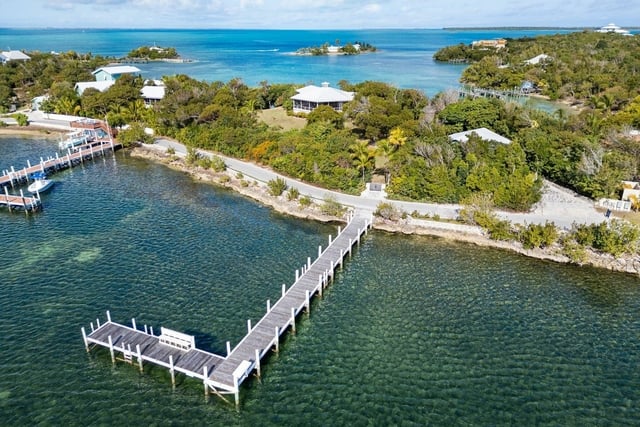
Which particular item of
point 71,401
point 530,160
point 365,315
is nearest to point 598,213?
point 530,160

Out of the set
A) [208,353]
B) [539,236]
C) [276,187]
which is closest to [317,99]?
[276,187]

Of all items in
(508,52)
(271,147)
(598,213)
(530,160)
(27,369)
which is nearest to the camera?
(27,369)

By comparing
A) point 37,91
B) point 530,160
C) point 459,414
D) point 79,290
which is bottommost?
point 459,414

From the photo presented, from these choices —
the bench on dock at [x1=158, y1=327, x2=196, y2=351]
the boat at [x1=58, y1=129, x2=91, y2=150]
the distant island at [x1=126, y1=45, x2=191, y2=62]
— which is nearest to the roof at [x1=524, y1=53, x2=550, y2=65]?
the boat at [x1=58, y1=129, x2=91, y2=150]

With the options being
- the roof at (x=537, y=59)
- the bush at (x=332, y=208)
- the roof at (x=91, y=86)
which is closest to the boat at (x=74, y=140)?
the roof at (x=91, y=86)

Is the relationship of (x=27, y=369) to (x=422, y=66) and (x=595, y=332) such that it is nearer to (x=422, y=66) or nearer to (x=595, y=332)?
(x=595, y=332)

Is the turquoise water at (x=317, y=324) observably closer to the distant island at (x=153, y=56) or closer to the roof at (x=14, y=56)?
the roof at (x=14, y=56)

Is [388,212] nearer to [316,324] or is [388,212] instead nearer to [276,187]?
[276,187]
